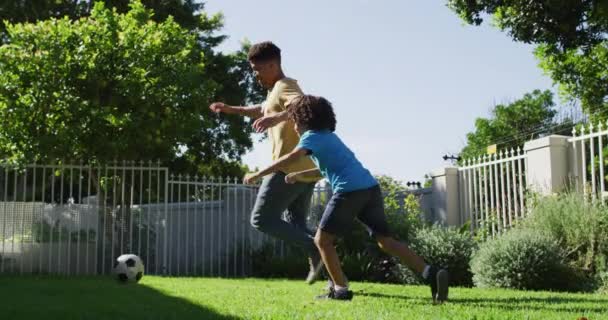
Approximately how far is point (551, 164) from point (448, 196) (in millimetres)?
2877

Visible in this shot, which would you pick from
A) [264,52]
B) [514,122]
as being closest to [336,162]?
[264,52]

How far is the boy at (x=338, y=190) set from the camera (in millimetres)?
4789

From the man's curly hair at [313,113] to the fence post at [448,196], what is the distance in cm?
776

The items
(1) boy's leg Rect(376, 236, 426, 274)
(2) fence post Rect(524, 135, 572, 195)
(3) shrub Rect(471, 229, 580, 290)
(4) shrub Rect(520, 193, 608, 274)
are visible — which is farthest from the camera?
(2) fence post Rect(524, 135, 572, 195)

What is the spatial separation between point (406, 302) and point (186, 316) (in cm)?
156

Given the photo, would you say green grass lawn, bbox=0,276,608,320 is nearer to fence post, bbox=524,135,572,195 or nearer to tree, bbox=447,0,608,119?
fence post, bbox=524,135,572,195

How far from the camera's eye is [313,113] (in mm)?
4918

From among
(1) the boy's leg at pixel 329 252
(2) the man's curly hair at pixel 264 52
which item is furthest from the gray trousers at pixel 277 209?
(2) the man's curly hair at pixel 264 52

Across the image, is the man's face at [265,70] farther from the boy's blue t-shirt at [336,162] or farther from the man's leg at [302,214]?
the boy's blue t-shirt at [336,162]

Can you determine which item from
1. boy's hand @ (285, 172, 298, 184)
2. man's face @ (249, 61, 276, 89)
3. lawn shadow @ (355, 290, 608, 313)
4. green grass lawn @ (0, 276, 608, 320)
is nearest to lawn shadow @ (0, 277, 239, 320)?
green grass lawn @ (0, 276, 608, 320)

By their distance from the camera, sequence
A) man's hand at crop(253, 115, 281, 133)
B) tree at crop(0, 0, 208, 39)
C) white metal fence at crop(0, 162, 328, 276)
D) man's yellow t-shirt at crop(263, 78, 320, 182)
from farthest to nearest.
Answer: tree at crop(0, 0, 208, 39) < white metal fence at crop(0, 162, 328, 276) < man's yellow t-shirt at crop(263, 78, 320, 182) < man's hand at crop(253, 115, 281, 133)

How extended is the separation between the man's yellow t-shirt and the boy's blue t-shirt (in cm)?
71

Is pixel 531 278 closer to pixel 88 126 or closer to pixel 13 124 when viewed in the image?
pixel 88 126

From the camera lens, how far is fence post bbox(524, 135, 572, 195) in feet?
31.9
